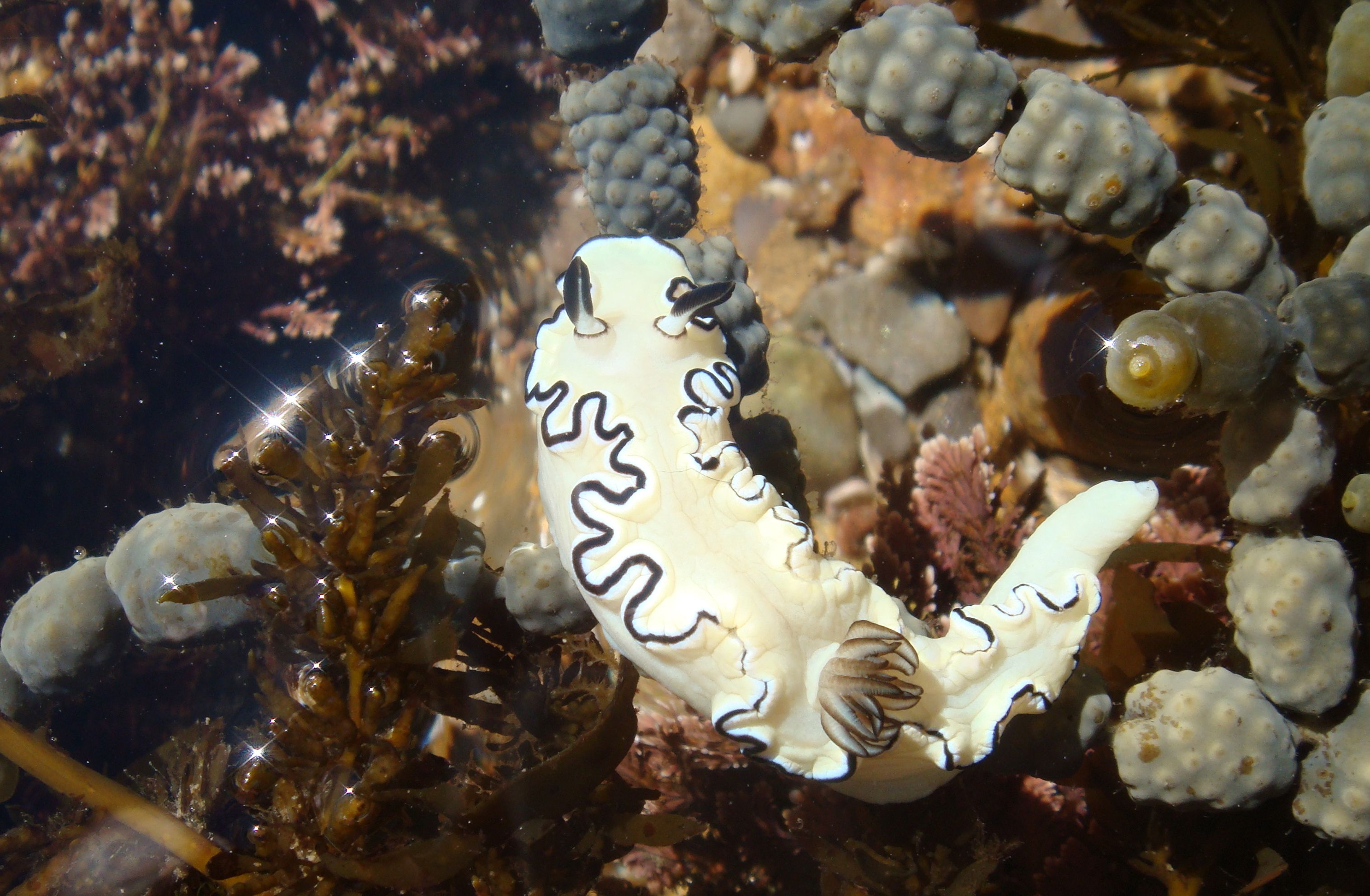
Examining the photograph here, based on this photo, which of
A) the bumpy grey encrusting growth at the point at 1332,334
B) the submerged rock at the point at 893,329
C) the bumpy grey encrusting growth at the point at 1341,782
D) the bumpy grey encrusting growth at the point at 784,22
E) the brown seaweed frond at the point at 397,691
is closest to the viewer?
the bumpy grey encrusting growth at the point at 1332,334

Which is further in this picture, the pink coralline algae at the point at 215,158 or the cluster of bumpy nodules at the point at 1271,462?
the pink coralline algae at the point at 215,158

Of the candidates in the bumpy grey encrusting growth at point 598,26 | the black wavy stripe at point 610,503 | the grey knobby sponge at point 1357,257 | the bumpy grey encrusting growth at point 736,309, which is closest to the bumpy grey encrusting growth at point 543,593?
the black wavy stripe at point 610,503

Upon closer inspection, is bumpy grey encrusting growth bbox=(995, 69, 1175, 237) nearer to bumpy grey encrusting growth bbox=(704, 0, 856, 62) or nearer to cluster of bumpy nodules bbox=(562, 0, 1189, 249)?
cluster of bumpy nodules bbox=(562, 0, 1189, 249)

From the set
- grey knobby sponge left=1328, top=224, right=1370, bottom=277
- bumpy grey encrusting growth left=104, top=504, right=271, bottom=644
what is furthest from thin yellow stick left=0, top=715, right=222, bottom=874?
grey knobby sponge left=1328, top=224, right=1370, bottom=277

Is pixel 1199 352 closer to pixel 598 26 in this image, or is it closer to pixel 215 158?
pixel 598 26

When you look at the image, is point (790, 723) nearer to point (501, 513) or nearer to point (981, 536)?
point (981, 536)

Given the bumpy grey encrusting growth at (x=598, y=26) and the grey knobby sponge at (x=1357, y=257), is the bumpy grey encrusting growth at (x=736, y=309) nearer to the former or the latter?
the bumpy grey encrusting growth at (x=598, y=26)

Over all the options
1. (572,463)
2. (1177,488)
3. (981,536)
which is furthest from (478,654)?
(1177,488)
